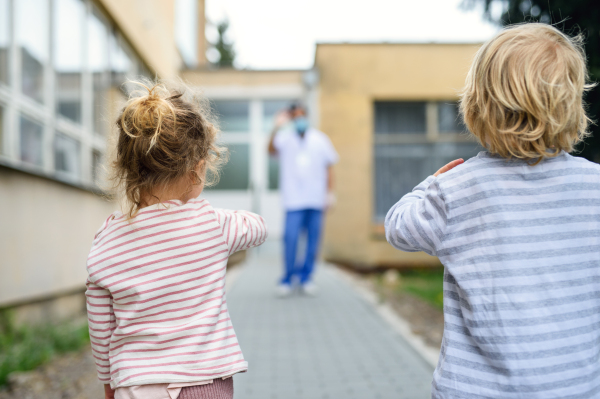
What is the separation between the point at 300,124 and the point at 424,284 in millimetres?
3566

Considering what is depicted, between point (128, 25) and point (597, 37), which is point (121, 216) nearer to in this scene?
point (597, 37)

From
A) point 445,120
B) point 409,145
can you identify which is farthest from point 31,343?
point 445,120

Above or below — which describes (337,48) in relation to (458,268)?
above

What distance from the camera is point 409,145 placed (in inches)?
429

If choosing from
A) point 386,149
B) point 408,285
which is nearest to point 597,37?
point 408,285

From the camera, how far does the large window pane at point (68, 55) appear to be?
549cm

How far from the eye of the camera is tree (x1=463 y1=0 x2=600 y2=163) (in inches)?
162

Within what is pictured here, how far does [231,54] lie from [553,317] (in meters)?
33.1

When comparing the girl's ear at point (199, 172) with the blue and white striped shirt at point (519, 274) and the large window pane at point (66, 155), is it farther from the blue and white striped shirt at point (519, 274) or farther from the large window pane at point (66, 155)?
the large window pane at point (66, 155)

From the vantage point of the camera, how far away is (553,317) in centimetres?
140

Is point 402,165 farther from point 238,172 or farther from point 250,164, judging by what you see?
point 238,172

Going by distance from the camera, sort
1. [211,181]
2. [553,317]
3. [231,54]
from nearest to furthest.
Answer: [553,317] → [211,181] → [231,54]

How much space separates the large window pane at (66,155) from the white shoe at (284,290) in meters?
2.50

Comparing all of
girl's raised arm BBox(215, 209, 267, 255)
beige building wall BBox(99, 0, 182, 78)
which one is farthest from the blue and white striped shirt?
beige building wall BBox(99, 0, 182, 78)
